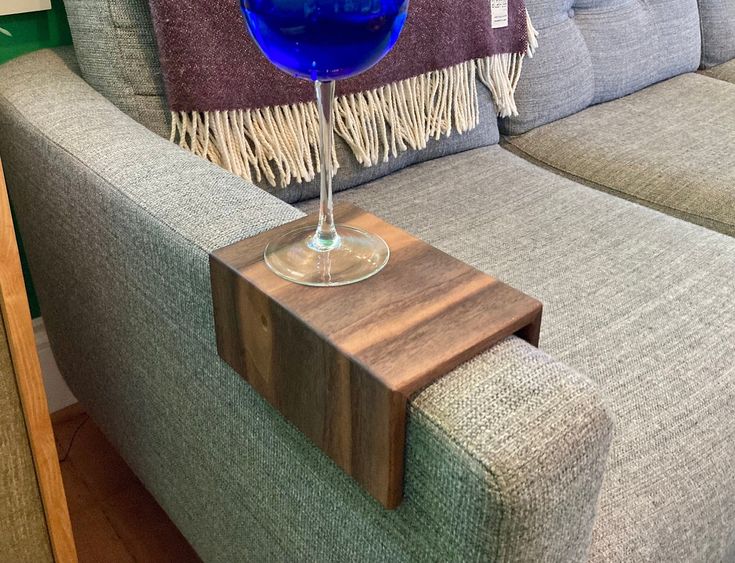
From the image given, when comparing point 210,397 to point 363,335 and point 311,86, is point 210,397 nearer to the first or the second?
point 363,335

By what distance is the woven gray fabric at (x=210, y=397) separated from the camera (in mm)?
443

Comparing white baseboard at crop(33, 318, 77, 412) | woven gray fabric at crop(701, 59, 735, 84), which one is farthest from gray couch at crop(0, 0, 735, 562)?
woven gray fabric at crop(701, 59, 735, 84)

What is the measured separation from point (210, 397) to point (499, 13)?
895 millimetres

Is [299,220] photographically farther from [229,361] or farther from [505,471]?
[505,471]

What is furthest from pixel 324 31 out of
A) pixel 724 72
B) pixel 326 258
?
pixel 724 72

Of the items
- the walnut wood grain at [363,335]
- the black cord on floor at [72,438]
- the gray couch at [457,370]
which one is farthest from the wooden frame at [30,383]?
the black cord on floor at [72,438]

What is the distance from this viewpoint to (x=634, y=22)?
5.43 ft

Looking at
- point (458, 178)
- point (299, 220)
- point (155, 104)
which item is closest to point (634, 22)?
point (458, 178)

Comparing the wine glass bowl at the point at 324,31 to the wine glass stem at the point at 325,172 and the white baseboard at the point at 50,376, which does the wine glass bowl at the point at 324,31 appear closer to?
the wine glass stem at the point at 325,172

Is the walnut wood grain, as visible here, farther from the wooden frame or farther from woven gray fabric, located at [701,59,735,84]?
→ woven gray fabric, located at [701,59,735,84]

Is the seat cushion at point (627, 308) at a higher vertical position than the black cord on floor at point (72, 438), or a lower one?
higher

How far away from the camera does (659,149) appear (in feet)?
4.50

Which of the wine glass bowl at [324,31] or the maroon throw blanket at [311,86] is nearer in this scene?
the wine glass bowl at [324,31]

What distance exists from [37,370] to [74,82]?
1.40 ft
